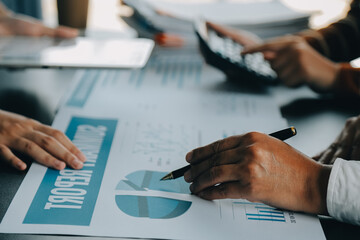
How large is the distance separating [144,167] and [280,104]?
1.30 feet

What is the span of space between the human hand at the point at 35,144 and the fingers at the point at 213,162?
17 centimetres

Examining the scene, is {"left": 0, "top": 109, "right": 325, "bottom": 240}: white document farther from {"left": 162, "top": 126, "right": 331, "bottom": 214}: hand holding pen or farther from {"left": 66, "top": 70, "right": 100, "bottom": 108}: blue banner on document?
{"left": 66, "top": 70, "right": 100, "bottom": 108}: blue banner on document

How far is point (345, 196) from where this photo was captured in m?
0.58

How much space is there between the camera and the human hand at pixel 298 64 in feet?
3.28

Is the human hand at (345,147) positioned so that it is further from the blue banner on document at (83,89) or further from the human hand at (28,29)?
the human hand at (28,29)

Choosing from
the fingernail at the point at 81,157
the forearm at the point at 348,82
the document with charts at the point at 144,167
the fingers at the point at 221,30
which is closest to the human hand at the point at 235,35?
the fingers at the point at 221,30

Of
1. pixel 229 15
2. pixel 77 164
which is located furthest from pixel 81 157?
pixel 229 15

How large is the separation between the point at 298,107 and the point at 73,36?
0.59m

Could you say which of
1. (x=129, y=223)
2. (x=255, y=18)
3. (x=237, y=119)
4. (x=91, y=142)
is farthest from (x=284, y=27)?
(x=129, y=223)

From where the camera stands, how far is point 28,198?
0.59m

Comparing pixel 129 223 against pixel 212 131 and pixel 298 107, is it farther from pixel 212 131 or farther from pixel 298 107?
pixel 298 107

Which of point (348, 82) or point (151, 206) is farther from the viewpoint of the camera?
point (348, 82)

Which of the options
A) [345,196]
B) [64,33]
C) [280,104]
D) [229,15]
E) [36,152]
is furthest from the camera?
[229,15]

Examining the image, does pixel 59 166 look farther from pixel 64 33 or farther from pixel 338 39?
pixel 338 39
